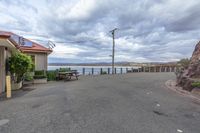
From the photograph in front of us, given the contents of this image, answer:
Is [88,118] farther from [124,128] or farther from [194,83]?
[194,83]

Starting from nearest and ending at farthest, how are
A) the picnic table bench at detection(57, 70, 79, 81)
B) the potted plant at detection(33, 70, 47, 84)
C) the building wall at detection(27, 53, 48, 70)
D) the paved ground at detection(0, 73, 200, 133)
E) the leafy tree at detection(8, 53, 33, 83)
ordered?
the paved ground at detection(0, 73, 200, 133), the leafy tree at detection(8, 53, 33, 83), the potted plant at detection(33, 70, 47, 84), the picnic table bench at detection(57, 70, 79, 81), the building wall at detection(27, 53, 48, 70)

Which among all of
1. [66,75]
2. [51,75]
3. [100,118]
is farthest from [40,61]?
[100,118]

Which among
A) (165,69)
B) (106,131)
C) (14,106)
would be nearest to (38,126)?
(106,131)

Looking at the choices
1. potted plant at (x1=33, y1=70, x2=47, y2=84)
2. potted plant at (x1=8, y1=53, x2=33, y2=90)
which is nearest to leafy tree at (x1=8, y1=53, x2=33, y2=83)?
potted plant at (x1=8, y1=53, x2=33, y2=90)

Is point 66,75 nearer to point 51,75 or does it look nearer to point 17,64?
point 51,75

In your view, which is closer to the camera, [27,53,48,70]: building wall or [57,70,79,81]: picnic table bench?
[57,70,79,81]: picnic table bench

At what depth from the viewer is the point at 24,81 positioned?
14.8 m

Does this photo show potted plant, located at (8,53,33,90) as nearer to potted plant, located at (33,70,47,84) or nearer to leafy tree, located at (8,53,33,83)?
leafy tree, located at (8,53,33,83)

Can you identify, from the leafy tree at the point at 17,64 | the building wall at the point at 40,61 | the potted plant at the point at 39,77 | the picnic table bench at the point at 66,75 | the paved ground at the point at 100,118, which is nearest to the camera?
the paved ground at the point at 100,118

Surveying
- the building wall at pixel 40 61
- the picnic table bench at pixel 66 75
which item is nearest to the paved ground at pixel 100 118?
the picnic table bench at pixel 66 75

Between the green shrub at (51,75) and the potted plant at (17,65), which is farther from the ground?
the potted plant at (17,65)

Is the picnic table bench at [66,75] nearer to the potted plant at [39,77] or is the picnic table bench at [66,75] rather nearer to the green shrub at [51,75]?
the green shrub at [51,75]

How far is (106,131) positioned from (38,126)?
5.69ft

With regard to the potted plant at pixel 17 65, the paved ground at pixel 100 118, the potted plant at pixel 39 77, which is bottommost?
the paved ground at pixel 100 118
